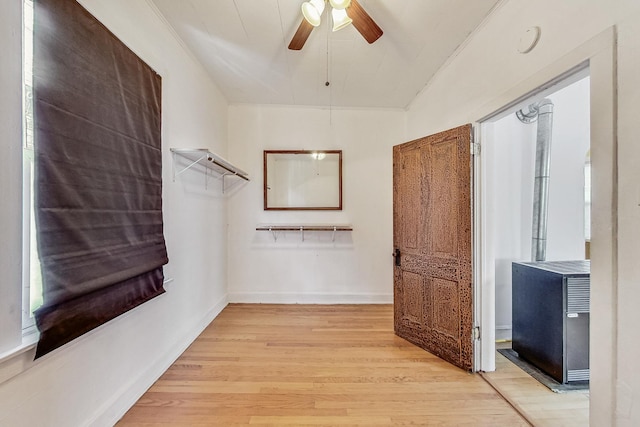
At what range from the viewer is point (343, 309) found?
319 centimetres

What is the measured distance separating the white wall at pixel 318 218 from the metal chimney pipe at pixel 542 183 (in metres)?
1.49

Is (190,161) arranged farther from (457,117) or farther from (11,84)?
(457,117)

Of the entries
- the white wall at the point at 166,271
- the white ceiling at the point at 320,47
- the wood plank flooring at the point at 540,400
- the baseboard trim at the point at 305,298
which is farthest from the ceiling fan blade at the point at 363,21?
the baseboard trim at the point at 305,298

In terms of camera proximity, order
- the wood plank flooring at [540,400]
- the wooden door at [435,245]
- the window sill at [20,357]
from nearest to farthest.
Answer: the window sill at [20,357], the wood plank flooring at [540,400], the wooden door at [435,245]

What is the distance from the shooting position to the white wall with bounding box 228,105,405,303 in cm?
338

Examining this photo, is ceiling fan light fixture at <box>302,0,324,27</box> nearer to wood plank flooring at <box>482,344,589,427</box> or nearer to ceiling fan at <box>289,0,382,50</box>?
ceiling fan at <box>289,0,382,50</box>

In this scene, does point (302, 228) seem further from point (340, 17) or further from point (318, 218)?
point (340, 17)

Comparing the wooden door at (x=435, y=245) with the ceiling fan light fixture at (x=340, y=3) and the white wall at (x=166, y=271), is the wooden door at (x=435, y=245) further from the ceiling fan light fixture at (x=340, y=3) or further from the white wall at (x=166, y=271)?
the white wall at (x=166, y=271)

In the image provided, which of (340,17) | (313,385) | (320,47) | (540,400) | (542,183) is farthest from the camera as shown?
(542,183)

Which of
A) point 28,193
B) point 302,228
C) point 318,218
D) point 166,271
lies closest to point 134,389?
point 166,271

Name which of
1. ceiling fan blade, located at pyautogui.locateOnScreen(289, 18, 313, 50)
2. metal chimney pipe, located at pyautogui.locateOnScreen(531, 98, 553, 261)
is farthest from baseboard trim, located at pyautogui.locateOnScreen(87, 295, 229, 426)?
metal chimney pipe, located at pyautogui.locateOnScreen(531, 98, 553, 261)

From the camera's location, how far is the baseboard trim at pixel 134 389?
1.38 metres

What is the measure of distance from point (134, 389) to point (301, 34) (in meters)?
2.69

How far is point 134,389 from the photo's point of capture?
1594mm
